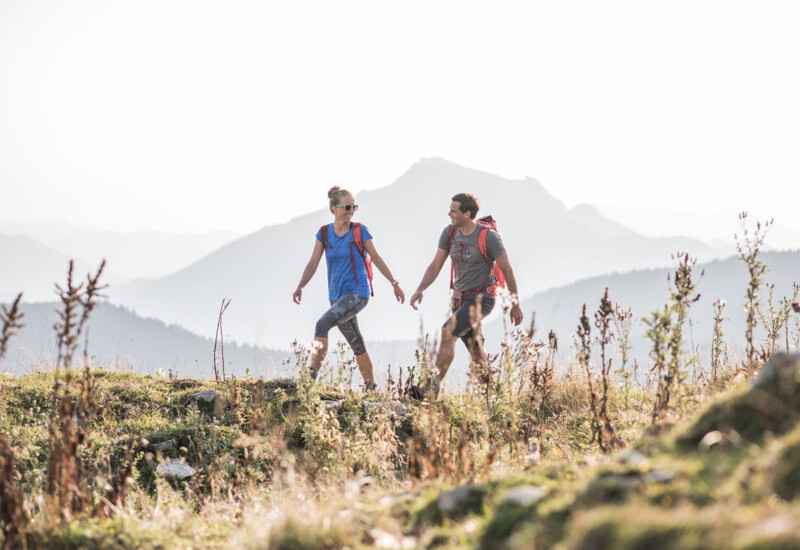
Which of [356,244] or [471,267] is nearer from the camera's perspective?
[471,267]

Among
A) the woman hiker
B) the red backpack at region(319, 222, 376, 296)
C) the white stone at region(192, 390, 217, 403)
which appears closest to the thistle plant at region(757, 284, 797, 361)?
the woman hiker

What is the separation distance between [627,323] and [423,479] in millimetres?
2219

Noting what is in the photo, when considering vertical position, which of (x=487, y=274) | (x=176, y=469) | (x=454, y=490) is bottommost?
(x=176, y=469)

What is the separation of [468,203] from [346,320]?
2153 millimetres

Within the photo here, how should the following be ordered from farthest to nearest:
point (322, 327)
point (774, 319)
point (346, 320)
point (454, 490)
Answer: point (346, 320), point (322, 327), point (774, 319), point (454, 490)

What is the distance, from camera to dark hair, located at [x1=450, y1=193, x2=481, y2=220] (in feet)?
24.9

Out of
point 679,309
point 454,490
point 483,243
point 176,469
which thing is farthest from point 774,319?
point 176,469

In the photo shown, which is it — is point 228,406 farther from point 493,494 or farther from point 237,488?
point 493,494

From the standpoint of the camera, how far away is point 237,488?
4629 millimetres

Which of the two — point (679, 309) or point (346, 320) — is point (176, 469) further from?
point (679, 309)

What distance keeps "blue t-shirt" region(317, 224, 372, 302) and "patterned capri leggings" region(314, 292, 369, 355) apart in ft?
0.36

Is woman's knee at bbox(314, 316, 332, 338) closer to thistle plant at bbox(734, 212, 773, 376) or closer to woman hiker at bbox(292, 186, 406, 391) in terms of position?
woman hiker at bbox(292, 186, 406, 391)

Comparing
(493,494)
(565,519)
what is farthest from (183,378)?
(565,519)

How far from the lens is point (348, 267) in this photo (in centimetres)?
841
